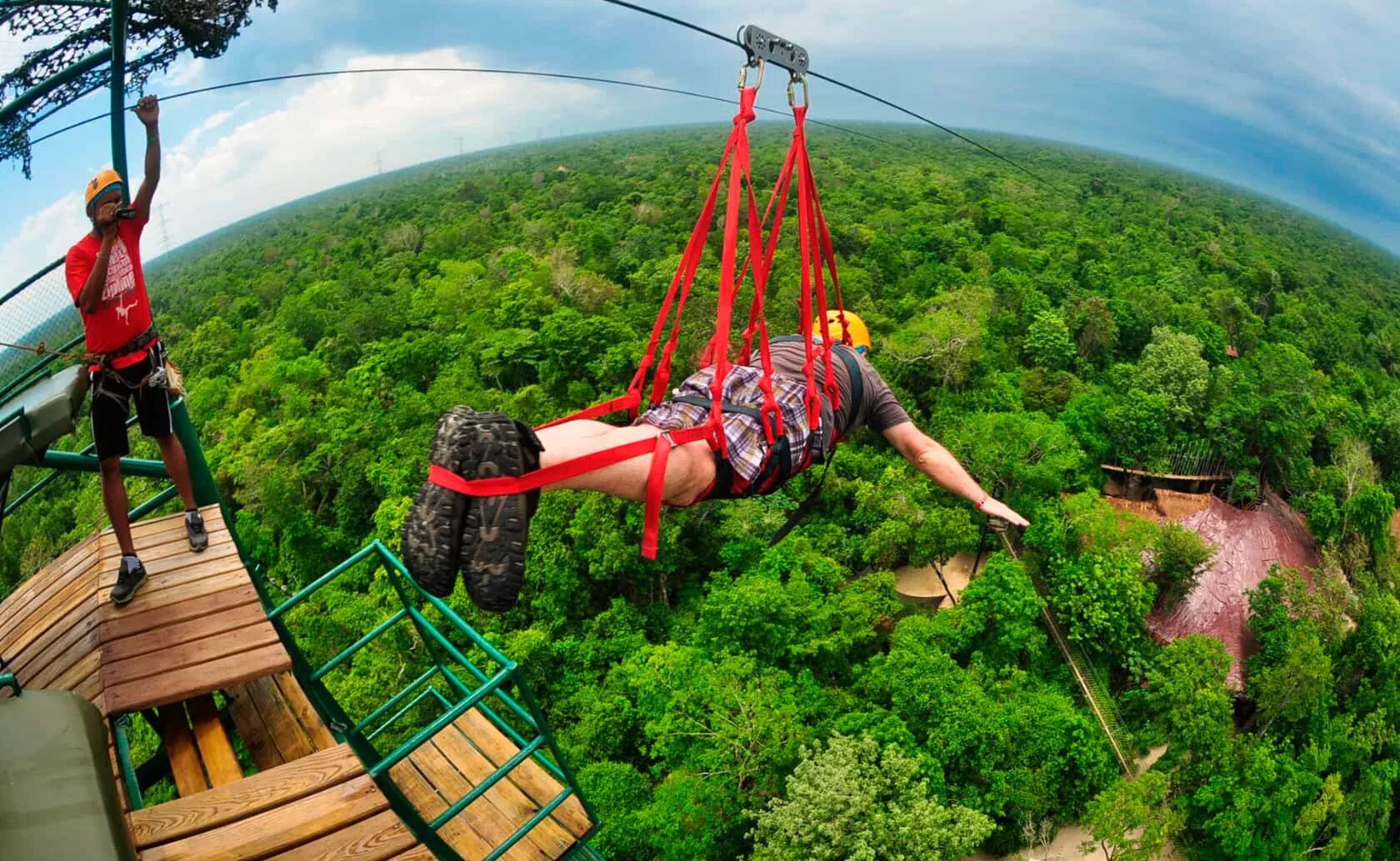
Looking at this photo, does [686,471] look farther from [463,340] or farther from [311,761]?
[463,340]

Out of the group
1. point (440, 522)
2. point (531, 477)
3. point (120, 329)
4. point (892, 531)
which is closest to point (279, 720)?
point (440, 522)

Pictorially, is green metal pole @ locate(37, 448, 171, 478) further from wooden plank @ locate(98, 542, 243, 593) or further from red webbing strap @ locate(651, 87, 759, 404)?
red webbing strap @ locate(651, 87, 759, 404)

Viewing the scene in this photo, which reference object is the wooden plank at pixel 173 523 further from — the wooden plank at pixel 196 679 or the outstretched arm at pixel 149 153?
the outstretched arm at pixel 149 153

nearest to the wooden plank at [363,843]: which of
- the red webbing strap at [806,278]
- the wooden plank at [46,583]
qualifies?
the wooden plank at [46,583]

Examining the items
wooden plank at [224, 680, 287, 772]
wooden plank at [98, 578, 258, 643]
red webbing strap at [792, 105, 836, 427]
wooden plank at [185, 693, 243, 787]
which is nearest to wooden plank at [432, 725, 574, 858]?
wooden plank at [224, 680, 287, 772]

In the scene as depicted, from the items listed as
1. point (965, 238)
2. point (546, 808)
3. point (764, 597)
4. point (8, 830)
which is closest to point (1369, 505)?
point (965, 238)
